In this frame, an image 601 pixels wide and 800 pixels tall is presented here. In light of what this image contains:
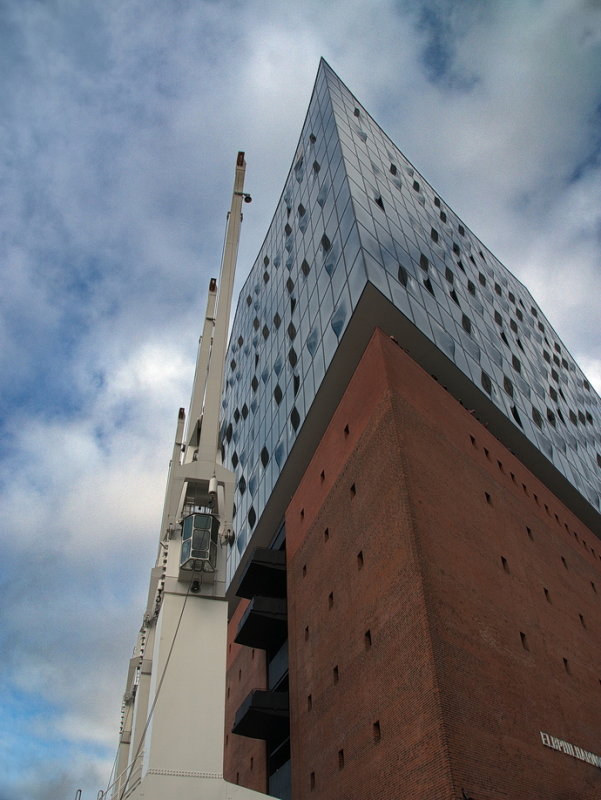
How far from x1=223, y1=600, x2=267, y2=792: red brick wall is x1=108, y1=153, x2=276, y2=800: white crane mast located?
7361mm

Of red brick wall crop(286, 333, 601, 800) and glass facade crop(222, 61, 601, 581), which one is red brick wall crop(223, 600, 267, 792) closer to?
glass facade crop(222, 61, 601, 581)

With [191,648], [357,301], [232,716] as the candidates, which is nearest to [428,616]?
[191,648]

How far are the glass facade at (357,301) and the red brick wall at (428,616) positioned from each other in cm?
273

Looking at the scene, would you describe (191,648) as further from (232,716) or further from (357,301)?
(232,716)

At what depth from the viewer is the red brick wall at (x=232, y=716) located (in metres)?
22.9

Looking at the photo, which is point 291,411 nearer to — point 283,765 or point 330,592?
point 330,592

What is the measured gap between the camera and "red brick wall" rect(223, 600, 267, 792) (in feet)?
75.2

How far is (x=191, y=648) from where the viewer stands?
1236 centimetres

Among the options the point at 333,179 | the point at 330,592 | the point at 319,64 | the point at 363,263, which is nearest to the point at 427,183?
the point at 319,64

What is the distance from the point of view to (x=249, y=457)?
29.4 metres

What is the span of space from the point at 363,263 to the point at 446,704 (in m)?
12.4

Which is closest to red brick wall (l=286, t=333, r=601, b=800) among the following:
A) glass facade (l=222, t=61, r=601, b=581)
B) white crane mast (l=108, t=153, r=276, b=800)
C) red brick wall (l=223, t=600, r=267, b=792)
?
glass facade (l=222, t=61, r=601, b=581)

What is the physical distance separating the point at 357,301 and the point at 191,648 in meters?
11.2

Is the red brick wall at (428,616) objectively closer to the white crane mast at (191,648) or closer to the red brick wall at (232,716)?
the white crane mast at (191,648)
